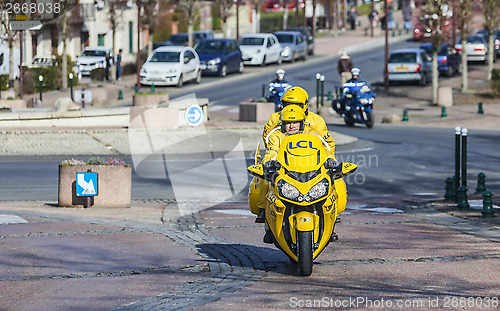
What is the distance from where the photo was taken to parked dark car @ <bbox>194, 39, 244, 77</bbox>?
47.8m

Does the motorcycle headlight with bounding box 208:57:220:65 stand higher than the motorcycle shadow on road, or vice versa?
the motorcycle headlight with bounding box 208:57:220:65

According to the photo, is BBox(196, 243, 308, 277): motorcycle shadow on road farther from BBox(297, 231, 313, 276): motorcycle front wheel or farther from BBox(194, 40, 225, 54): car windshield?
BBox(194, 40, 225, 54): car windshield

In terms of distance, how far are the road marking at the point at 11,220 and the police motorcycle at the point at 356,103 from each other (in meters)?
16.8

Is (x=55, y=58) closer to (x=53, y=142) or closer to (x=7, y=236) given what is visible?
(x=53, y=142)

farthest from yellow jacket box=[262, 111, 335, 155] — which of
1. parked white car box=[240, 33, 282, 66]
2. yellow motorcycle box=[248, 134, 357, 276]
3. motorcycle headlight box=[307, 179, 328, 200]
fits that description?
parked white car box=[240, 33, 282, 66]

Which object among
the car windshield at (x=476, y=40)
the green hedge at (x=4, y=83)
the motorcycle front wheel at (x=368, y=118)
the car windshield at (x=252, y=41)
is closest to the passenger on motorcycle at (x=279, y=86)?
the motorcycle front wheel at (x=368, y=118)

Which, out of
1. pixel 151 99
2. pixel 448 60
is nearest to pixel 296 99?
pixel 151 99

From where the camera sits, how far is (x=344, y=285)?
9367 mm

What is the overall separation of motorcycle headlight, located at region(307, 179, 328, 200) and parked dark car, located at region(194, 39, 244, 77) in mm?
38475

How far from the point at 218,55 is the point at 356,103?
19.3 metres

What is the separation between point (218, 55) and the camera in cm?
4819

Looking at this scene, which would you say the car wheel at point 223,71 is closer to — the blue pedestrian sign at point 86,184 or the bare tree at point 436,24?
the bare tree at point 436,24

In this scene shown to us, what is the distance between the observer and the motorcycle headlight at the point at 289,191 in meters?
9.38

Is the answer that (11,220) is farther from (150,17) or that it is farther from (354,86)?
(150,17)
